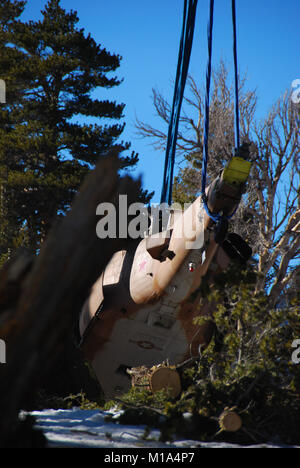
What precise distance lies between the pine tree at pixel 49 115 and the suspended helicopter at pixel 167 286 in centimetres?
1092

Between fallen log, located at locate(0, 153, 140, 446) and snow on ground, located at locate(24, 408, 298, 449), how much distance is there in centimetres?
144

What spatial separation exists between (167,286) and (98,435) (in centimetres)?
292

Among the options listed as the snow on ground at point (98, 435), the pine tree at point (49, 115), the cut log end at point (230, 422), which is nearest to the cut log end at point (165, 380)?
the snow on ground at point (98, 435)

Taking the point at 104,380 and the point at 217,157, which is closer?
the point at 104,380

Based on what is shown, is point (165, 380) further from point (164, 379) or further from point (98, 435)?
point (98, 435)

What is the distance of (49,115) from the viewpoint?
22.7 m

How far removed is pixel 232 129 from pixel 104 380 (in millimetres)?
12455

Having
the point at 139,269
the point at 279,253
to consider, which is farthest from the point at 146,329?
the point at 279,253

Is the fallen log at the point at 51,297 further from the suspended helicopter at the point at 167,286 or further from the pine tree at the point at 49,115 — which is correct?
the pine tree at the point at 49,115

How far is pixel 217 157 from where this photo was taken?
20.3 metres

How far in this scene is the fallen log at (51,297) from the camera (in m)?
4.22

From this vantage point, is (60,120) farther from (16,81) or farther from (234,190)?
(234,190)

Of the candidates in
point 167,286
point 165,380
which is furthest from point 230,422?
point 167,286
